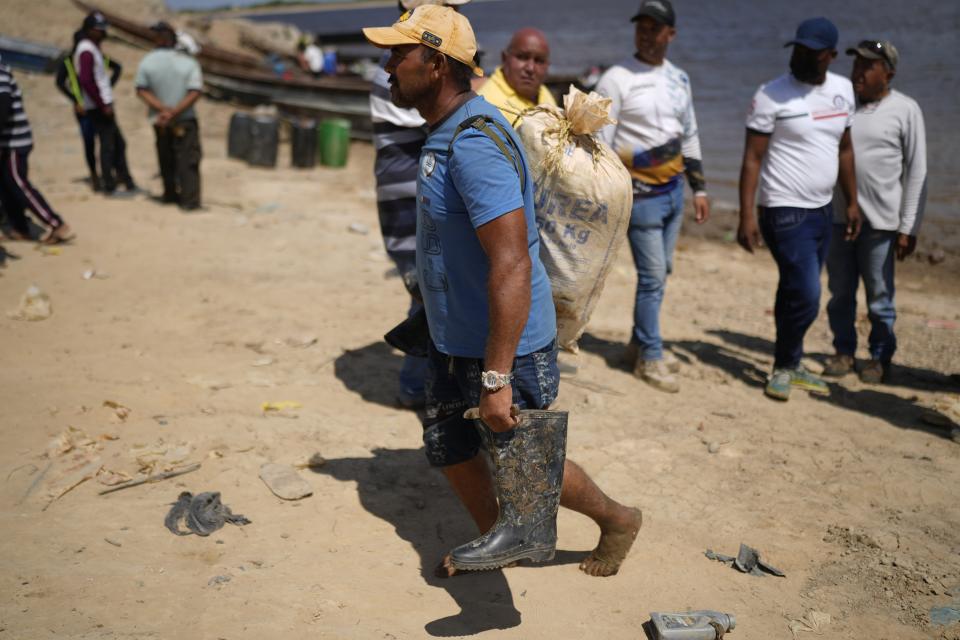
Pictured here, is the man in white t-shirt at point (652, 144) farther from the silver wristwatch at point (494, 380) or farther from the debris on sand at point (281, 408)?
the silver wristwatch at point (494, 380)

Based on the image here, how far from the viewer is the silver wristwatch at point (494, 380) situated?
2.51m

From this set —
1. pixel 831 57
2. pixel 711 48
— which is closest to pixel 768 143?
pixel 831 57

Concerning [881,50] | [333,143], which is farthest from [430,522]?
[333,143]

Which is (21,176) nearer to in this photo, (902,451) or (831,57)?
(831,57)

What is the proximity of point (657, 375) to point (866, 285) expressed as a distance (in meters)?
1.62

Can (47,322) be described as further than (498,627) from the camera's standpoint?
Yes

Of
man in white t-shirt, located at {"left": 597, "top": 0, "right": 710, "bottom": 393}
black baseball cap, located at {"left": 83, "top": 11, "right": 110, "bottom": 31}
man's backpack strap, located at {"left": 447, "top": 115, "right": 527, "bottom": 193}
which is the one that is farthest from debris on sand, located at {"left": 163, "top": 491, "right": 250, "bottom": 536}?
black baseball cap, located at {"left": 83, "top": 11, "right": 110, "bottom": 31}

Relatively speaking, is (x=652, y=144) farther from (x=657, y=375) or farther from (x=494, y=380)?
(x=494, y=380)

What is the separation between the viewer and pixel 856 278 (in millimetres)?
5652

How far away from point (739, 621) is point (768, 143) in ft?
9.81

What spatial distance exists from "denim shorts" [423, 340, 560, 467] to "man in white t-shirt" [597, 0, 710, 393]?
238 cm

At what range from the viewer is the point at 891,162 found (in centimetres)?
525

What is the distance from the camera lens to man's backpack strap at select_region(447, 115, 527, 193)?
246cm

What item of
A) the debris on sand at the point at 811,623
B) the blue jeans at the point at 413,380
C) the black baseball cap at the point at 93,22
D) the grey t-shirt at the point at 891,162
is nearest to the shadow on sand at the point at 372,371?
the blue jeans at the point at 413,380
